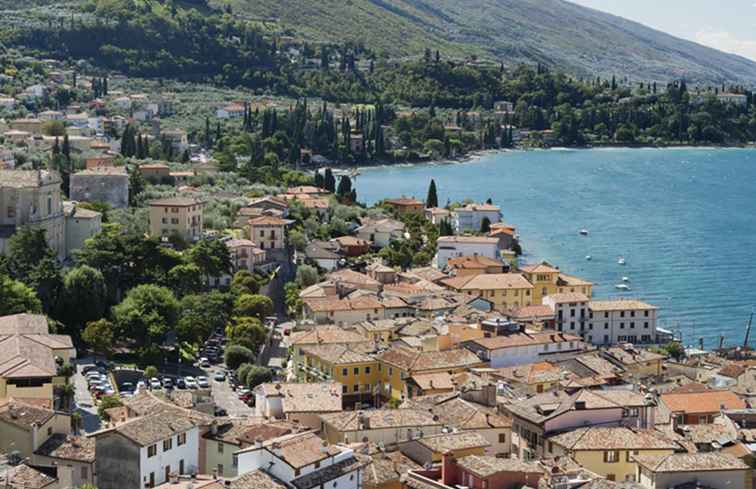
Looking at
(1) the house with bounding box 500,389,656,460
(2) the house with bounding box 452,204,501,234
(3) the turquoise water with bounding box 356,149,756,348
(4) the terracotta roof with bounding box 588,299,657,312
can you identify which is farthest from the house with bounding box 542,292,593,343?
(2) the house with bounding box 452,204,501,234

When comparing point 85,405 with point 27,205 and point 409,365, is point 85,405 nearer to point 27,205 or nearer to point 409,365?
point 409,365

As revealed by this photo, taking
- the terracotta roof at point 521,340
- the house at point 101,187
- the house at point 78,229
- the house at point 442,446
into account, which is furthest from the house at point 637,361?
the house at point 101,187

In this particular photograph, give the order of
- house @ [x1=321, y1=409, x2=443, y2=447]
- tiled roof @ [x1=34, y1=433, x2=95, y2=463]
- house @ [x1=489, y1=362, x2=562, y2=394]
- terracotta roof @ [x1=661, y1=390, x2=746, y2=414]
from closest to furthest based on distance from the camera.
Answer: tiled roof @ [x1=34, y1=433, x2=95, y2=463]
house @ [x1=321, y1=409, x2=443, y2=447]
terracotta roof @ [x1=661, y1=390, x2=746, y2=414]
house @ [x1=489, y1=362, x2=562, y2=394]

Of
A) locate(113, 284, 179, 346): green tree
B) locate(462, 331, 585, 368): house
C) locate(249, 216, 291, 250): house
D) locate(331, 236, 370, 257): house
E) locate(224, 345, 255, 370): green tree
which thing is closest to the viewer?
locate(462, 331, 585, 368): house

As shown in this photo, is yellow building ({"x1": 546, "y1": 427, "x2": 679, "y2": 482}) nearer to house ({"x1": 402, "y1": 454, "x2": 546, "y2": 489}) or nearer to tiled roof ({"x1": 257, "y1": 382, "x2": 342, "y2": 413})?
house ({"x1": 402, "y1": 454, "x2": 546, "y2": 489})

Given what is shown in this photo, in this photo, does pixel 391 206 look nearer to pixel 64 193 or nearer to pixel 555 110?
pixel 64 193

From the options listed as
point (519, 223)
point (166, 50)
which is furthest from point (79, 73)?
point (519, 223)

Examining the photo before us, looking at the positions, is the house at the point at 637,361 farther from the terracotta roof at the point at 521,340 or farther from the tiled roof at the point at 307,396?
the tiled roof at the point at 307,396
